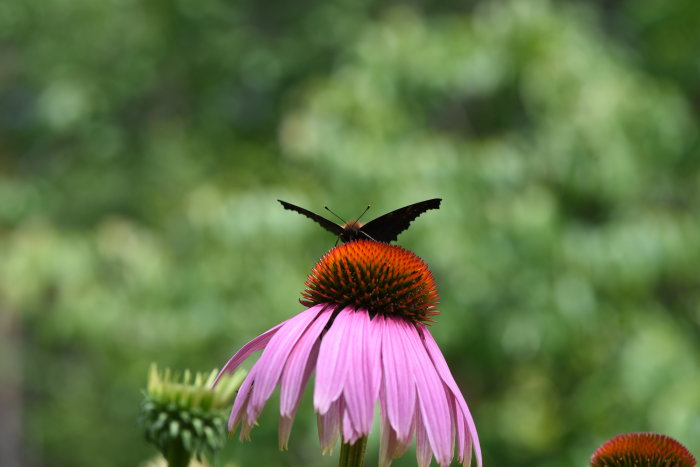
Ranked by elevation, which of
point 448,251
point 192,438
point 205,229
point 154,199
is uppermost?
point 154,199

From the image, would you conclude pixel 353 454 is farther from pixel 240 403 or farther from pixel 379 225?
pixel 379 225

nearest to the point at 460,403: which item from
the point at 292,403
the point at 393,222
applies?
the point at 292,403

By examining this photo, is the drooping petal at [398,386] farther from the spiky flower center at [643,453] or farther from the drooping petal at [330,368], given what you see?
the spiky flower center at [643,453]

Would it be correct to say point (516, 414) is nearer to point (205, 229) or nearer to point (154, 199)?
point (205, 229)

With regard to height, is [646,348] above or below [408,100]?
below

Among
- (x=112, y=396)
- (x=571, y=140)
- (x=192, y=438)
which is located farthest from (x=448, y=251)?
(x=112, y=396)

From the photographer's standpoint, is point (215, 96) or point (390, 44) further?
point (215, 96)

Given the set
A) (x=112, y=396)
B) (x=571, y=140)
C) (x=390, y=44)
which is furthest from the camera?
(x=112, y=396)

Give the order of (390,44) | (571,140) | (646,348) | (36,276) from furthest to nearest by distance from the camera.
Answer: (36,276)
(390,44)
(571,140)
(646,348)
